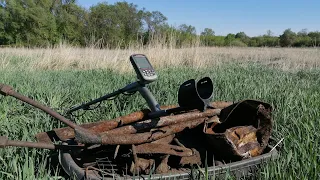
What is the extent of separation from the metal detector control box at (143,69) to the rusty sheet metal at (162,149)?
42 cm

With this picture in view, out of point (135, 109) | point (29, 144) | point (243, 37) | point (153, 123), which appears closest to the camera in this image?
point (29, 144)

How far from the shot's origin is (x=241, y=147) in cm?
192

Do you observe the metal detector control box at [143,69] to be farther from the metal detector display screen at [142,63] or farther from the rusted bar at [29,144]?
the rusted bar at [29,144]

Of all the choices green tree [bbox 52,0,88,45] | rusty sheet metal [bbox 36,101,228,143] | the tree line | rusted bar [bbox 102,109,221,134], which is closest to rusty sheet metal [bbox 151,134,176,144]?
rusted bar [bbox 102,109,221,134]

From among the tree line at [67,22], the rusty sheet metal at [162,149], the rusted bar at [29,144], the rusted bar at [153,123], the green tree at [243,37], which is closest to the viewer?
the rusted bar at [29,144]

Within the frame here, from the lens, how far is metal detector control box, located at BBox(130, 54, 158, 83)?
6.48 ft

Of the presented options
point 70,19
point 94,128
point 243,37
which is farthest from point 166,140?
point 243,37

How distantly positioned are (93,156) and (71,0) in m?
55.9

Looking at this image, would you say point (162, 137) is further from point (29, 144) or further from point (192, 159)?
point (29, 144)

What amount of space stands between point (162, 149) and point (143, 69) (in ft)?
1.77

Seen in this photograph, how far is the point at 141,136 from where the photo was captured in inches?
68.4

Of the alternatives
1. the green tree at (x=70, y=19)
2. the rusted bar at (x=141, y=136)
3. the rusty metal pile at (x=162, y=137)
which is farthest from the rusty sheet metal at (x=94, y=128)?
the green tree at (x=70, y=19)

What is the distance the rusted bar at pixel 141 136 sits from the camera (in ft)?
5.31

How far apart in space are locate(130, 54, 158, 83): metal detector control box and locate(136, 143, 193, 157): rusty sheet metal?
0.42m
